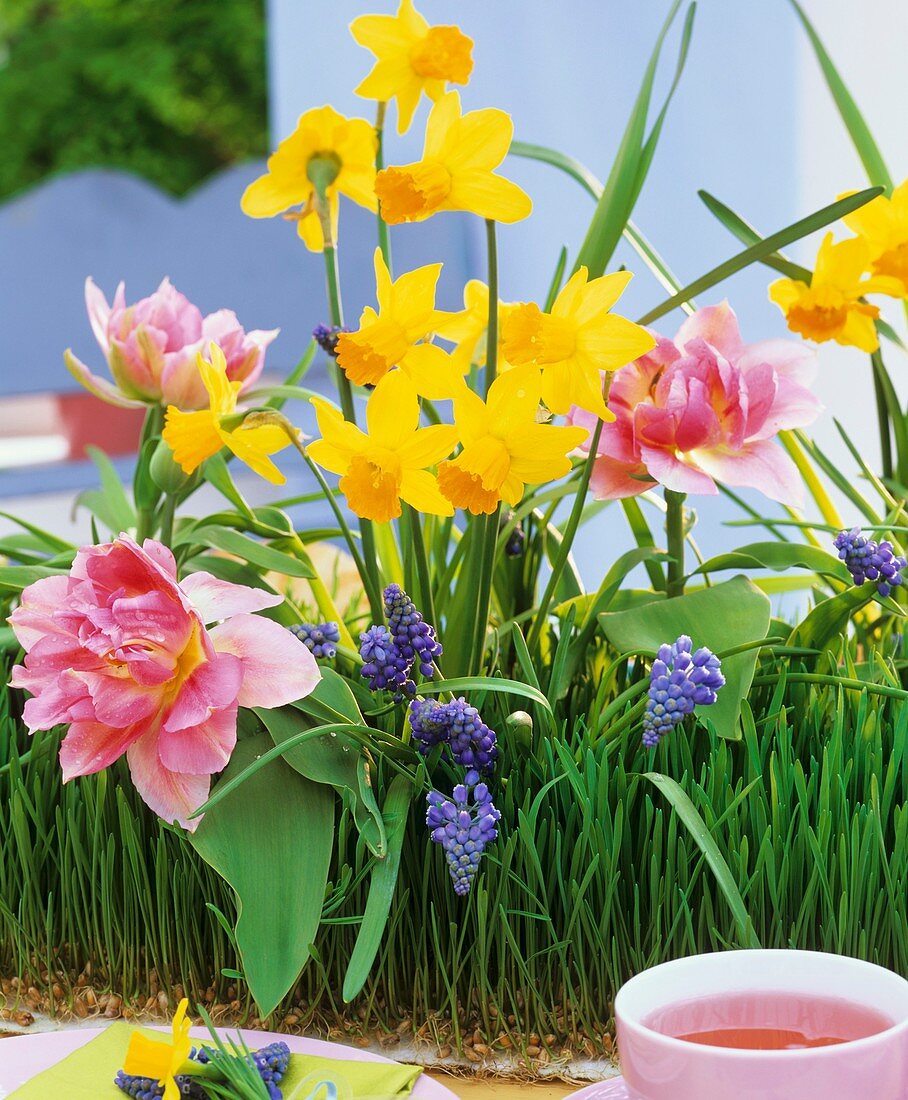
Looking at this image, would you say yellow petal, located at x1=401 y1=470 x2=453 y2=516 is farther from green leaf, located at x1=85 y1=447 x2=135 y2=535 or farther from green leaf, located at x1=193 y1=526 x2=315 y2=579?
green leaf, located at x1=85 y1=447 x2=135 y2=535

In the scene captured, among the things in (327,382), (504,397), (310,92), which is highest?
(310,92)

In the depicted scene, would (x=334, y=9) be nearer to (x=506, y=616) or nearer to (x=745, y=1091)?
(x=506, y=616)

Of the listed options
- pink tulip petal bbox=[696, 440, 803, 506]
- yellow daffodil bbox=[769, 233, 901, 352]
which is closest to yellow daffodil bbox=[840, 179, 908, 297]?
yellow daffodil bbox=[769, 233, 901, 352]

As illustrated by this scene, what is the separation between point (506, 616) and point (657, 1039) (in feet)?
0.98

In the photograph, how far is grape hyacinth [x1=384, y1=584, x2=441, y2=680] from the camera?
40cm

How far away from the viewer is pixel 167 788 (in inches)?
14.9

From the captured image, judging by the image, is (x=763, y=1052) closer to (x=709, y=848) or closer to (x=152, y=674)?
(x=709, y=848)

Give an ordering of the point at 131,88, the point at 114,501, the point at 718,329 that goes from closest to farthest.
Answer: the point at 718,329, the point at 114,501, the point at 131,88

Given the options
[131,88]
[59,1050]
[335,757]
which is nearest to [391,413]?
[335,757]

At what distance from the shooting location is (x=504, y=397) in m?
0.37

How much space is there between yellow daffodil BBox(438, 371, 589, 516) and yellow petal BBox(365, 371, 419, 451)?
15 mm

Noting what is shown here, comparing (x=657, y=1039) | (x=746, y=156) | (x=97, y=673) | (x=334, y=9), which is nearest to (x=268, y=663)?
(x=97, y=673)

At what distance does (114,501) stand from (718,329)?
0.34 metres

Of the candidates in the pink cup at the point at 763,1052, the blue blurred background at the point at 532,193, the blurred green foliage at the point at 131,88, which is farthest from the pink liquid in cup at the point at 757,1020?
the blurred green foliage at the point at 131,88
